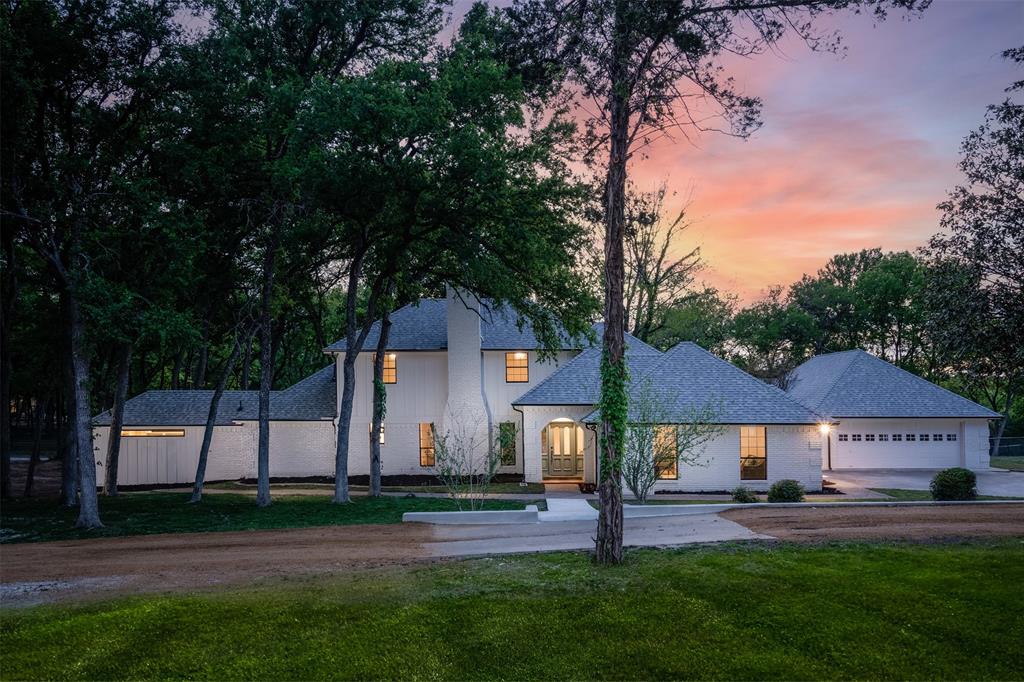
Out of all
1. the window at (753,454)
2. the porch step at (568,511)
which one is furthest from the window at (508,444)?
the window at (753,454)

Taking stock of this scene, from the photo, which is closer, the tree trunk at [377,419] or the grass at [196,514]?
the grass at [196,514]

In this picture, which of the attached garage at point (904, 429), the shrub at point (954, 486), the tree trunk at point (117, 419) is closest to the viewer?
the shrub at point (954, 486)

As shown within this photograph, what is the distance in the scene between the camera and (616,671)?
25.2 ft

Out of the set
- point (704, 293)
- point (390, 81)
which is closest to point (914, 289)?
point (704, 293)

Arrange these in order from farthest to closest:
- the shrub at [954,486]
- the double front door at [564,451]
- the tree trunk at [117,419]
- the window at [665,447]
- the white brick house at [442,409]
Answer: the double front door at [564,451] < the white brick house at [442,409] < the tree trunk at [117,419] < the window at [665,447] < the shrub at [954,486]

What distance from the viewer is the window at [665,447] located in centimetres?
1988

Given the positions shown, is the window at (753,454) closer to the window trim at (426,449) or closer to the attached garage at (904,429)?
the attached garage at (904,429)

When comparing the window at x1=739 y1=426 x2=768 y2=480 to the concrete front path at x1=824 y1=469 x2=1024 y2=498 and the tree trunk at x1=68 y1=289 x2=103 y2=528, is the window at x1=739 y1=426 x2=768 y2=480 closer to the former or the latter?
the concrete front path at x1=824 y1=469 x2=1024 y2=498

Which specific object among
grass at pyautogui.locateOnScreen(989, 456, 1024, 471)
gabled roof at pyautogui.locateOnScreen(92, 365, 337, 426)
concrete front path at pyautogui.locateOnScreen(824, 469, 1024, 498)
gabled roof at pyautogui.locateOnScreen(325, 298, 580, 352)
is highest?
gabled roof at pyautogui.locateOnScreen(325, 298, 580, 352)

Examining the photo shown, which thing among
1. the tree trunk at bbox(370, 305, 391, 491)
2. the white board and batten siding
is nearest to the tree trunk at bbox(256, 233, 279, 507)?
the tree trunk at bbox(370, 305, 391, 491)

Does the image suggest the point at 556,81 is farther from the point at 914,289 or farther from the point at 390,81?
the point at 914,289

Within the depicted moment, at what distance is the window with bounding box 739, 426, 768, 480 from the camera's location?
2345 centimetres

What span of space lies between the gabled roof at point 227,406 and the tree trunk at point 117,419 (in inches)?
143

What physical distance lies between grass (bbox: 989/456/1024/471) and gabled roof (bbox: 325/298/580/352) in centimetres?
2212
